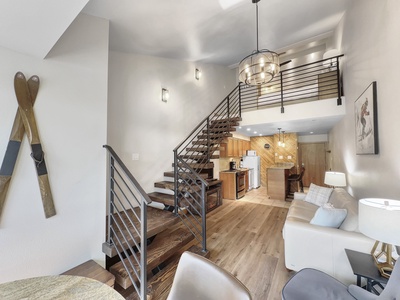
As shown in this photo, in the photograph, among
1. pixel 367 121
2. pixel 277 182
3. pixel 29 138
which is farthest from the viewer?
pixel 277 182

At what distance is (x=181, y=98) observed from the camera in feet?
14.5

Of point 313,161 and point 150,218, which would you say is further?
point 313,161

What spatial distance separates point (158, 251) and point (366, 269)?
2.04 m

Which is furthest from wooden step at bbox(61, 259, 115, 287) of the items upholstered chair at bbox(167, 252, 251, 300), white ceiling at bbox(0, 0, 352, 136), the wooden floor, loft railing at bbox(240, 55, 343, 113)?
loft railing at bbox(240, 55, 343, 113)

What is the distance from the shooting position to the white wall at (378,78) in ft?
5.83

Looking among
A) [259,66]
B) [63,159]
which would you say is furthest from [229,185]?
[63,159]

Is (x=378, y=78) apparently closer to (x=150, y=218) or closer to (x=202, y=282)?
(x=202, y=282)

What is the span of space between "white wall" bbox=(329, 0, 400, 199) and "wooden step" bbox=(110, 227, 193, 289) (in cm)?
249

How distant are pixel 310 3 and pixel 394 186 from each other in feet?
10.4

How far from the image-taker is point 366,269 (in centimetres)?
152

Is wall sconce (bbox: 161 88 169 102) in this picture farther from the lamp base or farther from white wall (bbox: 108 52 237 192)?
the lamp base

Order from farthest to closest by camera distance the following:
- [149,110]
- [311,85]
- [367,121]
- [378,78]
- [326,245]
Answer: [311,85], [149,110], [367,121], [378,78], [326,245]

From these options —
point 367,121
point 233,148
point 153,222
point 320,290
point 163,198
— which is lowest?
point 320,290

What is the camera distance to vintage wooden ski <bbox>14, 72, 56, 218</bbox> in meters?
1.59
